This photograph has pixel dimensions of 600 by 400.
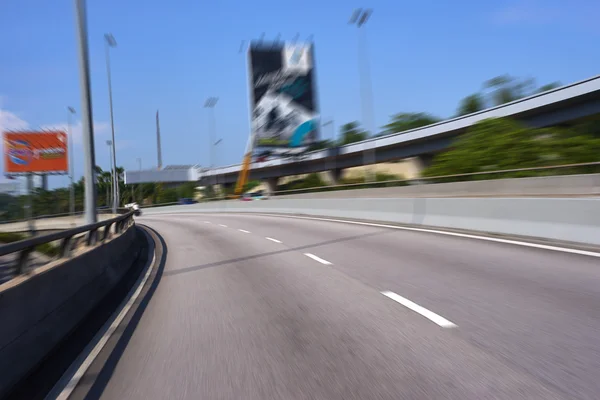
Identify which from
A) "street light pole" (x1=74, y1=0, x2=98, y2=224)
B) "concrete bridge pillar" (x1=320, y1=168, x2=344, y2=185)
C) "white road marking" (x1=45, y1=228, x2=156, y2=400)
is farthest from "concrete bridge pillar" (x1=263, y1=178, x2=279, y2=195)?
"white road marking" (x1=45, y1=228, x2=156, y2=400)

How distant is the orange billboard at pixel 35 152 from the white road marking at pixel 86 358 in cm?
4949

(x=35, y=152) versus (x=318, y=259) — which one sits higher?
(x=35, y=152)

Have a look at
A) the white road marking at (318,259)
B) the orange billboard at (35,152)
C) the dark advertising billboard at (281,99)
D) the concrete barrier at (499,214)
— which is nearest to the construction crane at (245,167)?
the dark advertising billboard at (281,99)

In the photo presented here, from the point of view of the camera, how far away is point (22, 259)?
248 inches

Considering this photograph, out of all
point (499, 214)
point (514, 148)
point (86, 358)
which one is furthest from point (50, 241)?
point (514, 148)

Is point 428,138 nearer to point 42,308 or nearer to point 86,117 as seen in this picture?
point 86,117

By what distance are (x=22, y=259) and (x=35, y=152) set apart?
175 ft

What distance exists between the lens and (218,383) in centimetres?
489

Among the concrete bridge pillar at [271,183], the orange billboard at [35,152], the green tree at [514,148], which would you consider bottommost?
the concrete bridge pillar at [271,183]

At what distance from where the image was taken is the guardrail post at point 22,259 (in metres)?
6.24

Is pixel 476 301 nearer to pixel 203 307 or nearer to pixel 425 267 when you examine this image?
pixel 425 267

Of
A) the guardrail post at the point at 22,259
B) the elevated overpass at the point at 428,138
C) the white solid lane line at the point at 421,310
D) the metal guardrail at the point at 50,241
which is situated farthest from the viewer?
the elevated overpass at the point at 428,138

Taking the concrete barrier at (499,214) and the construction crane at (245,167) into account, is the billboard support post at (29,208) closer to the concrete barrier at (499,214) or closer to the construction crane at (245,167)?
the concrete barrier at (499,214)

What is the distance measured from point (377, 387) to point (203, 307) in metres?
4.39
